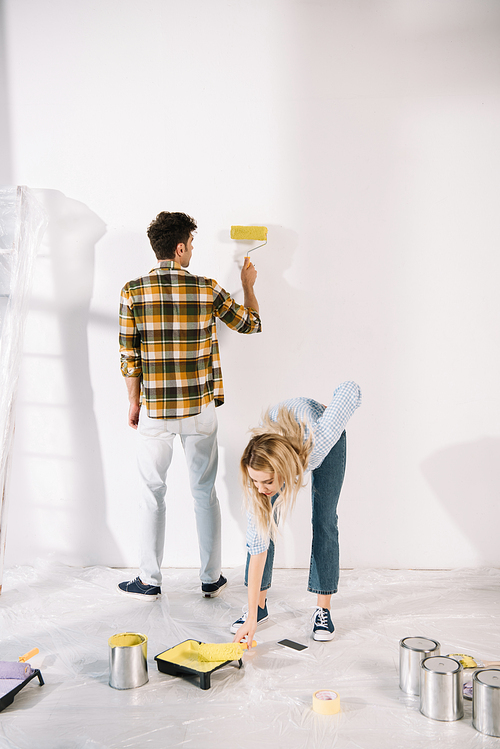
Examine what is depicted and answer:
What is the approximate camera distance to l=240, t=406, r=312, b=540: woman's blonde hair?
1714 millimetres

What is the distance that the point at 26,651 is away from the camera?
193cm

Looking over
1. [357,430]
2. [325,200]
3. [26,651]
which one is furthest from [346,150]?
[26,651]

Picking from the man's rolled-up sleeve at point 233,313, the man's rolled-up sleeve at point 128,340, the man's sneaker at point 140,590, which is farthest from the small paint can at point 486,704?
the man's rolled-up sleeve at point 128,340

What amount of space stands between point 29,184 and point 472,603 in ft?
8.40

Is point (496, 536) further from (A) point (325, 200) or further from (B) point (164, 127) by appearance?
(B) point (164, 127)

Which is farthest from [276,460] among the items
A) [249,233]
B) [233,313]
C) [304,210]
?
[304,210]

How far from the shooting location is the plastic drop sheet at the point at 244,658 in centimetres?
147

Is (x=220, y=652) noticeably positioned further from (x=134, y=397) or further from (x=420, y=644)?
(x=134, y=397)

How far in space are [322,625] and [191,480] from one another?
0.76 metres

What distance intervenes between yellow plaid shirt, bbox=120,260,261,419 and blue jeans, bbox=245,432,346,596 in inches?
22.7

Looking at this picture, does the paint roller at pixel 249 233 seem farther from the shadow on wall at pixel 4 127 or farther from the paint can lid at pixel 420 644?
the paint can lid at pixel 420 644

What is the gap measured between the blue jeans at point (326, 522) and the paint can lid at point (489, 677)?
2.10ft

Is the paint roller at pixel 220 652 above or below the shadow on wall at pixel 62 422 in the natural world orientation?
below

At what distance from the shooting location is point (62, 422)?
2.72 meters
